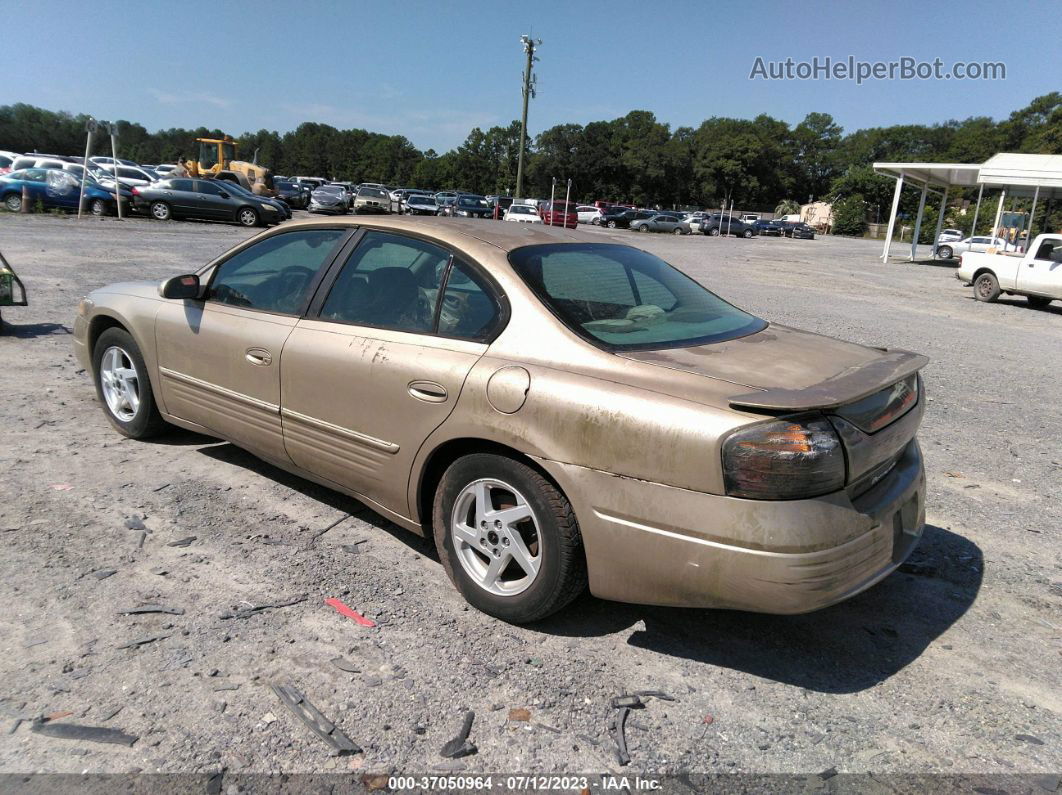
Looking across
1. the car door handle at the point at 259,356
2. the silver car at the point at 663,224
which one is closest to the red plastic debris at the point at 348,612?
the car door handle at the point at 259,356

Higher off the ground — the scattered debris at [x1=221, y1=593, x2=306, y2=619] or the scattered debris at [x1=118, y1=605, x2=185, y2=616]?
the scattered debris at [x1=221, y1=593, x2=306, y2=619]

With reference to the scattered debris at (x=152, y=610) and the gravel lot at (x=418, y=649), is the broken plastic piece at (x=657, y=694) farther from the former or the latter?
the scattered debris at (x=152, y=610)

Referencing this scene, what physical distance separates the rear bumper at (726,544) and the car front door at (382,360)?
73cm

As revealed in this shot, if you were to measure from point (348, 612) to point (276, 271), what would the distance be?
2.00m

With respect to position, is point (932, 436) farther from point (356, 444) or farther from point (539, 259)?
point (356, 444)

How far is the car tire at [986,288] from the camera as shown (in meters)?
17.8

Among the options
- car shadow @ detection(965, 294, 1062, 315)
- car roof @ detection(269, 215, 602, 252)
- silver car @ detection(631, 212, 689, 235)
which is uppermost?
silver car @ detection(631, 212, 689, 235)

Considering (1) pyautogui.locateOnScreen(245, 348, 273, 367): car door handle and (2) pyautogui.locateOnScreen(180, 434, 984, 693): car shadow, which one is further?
(1) pyautogui.locateOnScreen(245, 348, 273, 367): car door handle

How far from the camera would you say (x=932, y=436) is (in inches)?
230

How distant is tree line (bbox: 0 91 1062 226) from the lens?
9231cm

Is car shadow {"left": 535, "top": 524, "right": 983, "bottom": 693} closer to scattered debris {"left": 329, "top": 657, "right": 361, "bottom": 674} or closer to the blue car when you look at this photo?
scattered debris {"left": 329, "top": 657, "right": 361, "bottom": 674}

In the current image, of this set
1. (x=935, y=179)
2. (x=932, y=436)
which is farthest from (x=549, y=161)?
(x=932, y=436)

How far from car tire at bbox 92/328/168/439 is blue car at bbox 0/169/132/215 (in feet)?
80.2

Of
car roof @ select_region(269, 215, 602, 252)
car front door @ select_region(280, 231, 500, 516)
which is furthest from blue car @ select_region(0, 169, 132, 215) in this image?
Answer: car front door @ select_region(280, 231, 500, 516)
